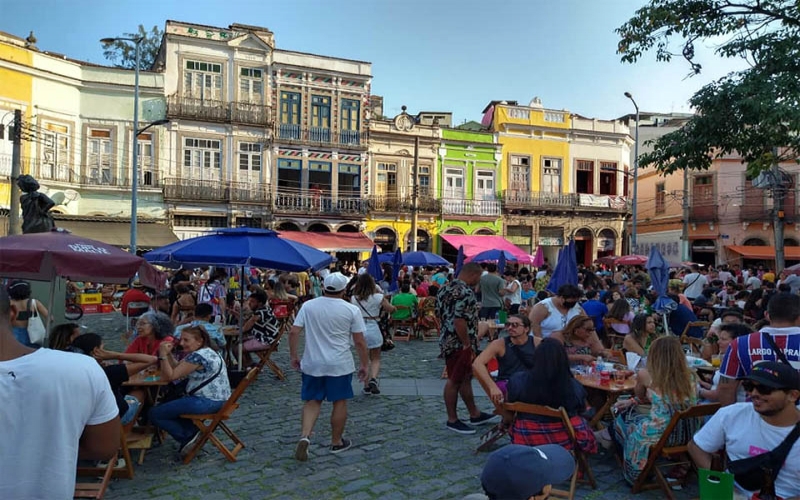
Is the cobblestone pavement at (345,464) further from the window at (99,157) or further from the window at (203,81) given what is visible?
the window at (203,81)

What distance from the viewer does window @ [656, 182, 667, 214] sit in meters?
35.7

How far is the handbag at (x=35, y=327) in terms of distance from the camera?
650 cm

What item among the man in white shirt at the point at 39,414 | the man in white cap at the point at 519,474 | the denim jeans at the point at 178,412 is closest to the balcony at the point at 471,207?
the denim jeans at the point at 178,412

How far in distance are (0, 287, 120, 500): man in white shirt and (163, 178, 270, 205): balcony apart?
24261 millimetres

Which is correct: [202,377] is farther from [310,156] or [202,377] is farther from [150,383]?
[310,156]

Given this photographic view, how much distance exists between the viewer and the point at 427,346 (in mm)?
11695

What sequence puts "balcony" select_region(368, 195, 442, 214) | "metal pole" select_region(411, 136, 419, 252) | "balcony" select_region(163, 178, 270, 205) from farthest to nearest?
"balcony" select_region(368, 195, 442, 214)
"metal pole" select_region(411, 136, 419, 252)
"balcony" select_region(163, 178, 270, 205)

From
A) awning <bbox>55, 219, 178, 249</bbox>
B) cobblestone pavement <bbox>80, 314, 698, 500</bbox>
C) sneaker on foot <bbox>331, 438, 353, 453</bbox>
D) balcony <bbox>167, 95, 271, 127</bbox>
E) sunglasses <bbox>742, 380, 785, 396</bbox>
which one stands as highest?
balcony <bbox>167, 95, 271, 127</bbox>

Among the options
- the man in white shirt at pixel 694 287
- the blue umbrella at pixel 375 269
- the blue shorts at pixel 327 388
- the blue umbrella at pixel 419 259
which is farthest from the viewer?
the blue umbrella at pixel 419 259

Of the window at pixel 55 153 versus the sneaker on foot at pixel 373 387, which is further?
the window at pixel 55 153

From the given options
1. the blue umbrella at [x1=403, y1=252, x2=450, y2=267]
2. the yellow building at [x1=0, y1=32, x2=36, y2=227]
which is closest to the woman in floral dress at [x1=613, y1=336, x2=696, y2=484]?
the blue umbrella at [x1=403, y1=252, x2=450, y2=267]

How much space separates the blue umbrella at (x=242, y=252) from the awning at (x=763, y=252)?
1127 inches

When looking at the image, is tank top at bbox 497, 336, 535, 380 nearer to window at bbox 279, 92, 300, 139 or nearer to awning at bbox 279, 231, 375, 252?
awning at bbox 279, 231, 375, 252

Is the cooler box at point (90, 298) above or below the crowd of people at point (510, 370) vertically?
below
